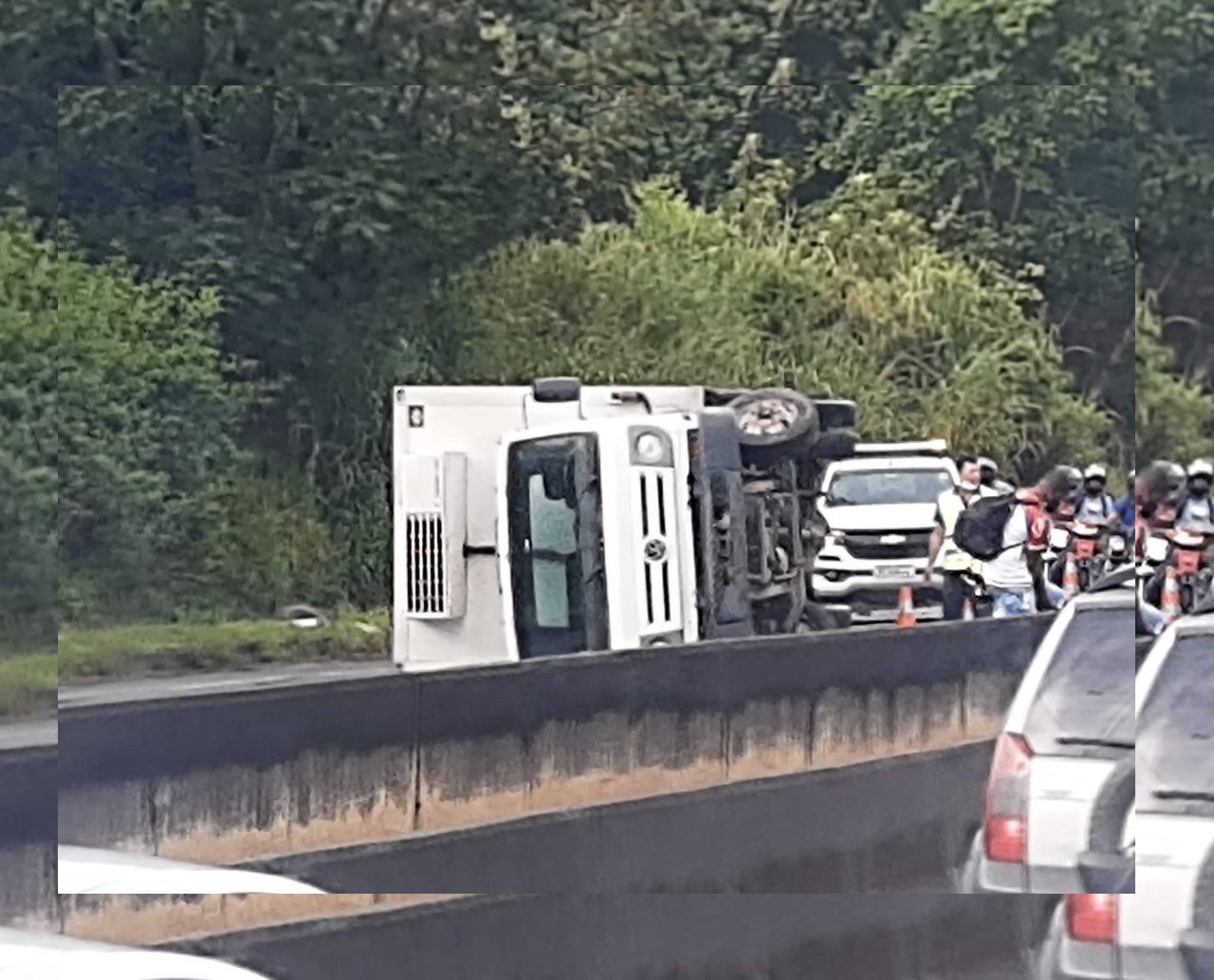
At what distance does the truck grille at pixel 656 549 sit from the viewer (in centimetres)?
581

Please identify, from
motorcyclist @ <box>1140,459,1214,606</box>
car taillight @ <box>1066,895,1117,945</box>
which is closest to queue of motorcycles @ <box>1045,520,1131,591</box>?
motorcyclist @ <box>1140,459,1214,606</box>

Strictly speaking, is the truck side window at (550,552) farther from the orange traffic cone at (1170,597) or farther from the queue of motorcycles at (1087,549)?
the orange traffic cone at (1170,597)

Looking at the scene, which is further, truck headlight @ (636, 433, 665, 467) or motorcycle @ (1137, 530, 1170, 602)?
motorcycle @ (1137, 530, 1170, 602)

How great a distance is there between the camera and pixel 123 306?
5.75 m

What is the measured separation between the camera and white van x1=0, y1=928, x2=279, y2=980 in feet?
15.9

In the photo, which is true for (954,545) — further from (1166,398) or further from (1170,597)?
(1166,398)

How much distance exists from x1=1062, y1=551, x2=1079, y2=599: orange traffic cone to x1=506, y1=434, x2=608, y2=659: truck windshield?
4.42 ft

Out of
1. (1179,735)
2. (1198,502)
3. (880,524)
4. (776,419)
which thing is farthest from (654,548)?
(1198,502)

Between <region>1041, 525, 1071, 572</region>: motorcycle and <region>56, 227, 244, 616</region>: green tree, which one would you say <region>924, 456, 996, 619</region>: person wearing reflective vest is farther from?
<region>56, 227, 244, 616</region>: green tree

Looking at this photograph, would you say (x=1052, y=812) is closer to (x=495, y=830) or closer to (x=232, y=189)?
(x=495, y=830)

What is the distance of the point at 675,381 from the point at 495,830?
1407 mm

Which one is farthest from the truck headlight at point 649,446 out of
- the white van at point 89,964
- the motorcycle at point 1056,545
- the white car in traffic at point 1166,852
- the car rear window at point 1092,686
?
the white van at point 89,964

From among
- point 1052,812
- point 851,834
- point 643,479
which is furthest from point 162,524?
point 1052,812

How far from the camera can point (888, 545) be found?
5.81m
